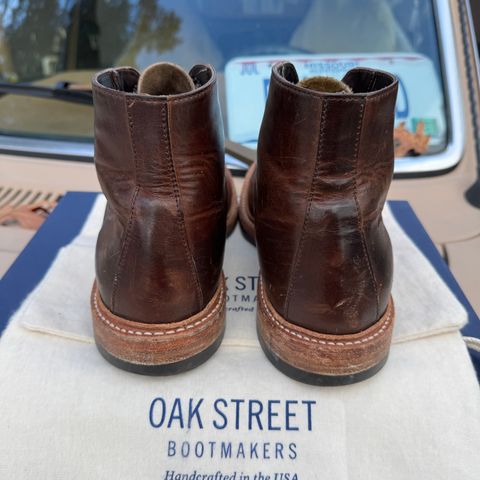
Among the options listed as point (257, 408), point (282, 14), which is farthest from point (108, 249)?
point (282, 14)

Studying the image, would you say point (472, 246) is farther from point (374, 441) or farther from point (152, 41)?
point (152, 41)

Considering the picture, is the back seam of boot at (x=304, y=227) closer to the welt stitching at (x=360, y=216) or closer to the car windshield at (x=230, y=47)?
the welt stitching at (x=360, y=216)

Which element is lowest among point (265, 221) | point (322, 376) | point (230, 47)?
point (322, 376)

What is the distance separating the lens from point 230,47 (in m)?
1.20

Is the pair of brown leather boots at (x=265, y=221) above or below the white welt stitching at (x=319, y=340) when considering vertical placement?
above

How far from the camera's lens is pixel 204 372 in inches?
26.5

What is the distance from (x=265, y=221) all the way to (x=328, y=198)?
0.11 meters

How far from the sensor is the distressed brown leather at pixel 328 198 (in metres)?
0.55

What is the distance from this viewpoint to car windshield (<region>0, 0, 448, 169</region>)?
1.14m

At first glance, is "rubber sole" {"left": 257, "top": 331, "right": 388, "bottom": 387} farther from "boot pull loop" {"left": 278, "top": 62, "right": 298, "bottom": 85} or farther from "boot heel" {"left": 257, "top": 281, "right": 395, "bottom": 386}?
"boot pull loop" {"left": 278, "top": 62, "right": 298, "bottom": 85}

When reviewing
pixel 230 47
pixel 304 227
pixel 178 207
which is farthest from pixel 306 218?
pixel 230 47

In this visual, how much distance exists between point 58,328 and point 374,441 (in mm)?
445

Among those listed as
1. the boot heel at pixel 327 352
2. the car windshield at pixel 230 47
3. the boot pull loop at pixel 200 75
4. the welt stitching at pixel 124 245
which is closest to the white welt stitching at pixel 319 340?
the boot heel at pixel 327 352

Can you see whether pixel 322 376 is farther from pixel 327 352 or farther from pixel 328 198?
pixel 328 198
